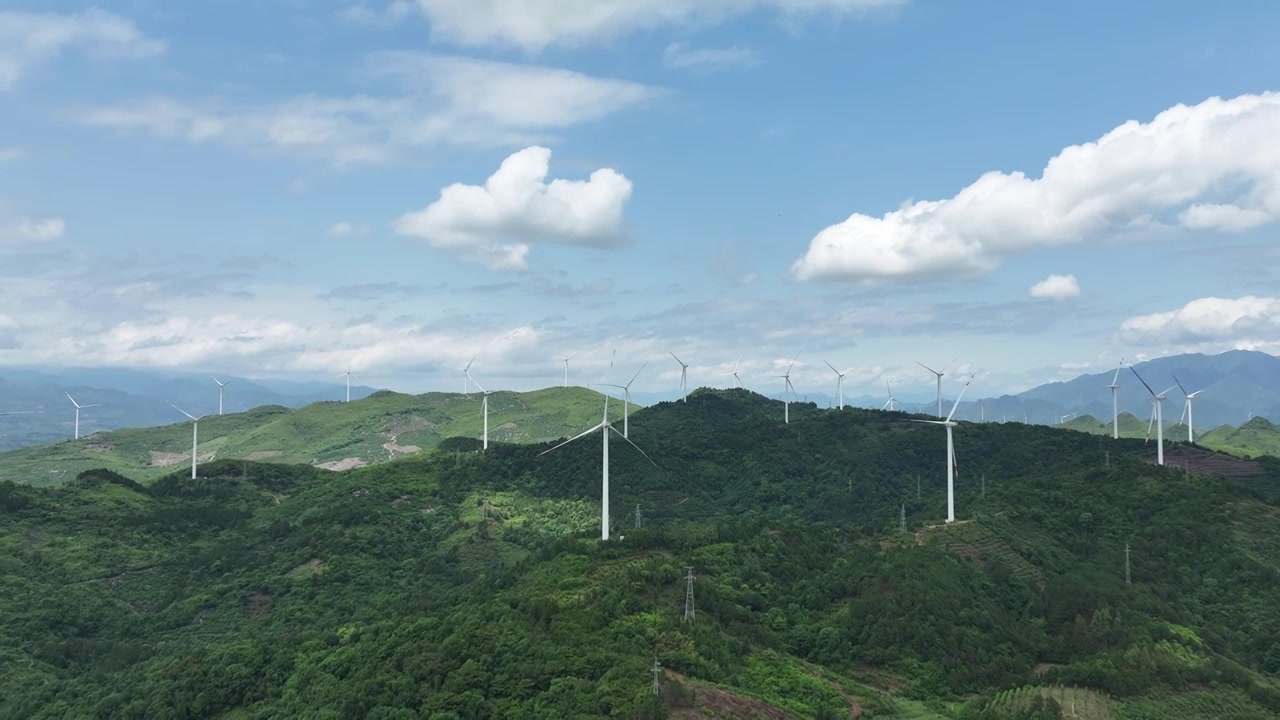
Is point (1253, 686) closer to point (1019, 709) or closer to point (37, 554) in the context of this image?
point (1019, 709)

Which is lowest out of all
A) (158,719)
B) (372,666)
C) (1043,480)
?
(158,719)

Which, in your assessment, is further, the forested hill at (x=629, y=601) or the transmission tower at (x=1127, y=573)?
the transmission tower at (x=1127, y=573)

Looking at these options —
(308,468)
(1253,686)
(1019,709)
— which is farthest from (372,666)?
(308,468)

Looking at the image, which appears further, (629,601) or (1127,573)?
(1127,573)

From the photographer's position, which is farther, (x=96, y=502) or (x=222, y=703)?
(x=96, y=502)

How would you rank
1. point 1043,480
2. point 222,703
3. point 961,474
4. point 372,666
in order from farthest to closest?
1. point 961,474
2. point 1043,480
3. point 222,703
4. point 372,666

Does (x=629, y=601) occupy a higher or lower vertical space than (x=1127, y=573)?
higher

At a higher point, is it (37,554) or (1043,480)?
(1043,480)

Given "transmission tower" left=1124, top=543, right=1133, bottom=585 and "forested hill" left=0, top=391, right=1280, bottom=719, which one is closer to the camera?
"forested hill" left=0, top=391, right=1280, bottom=719
